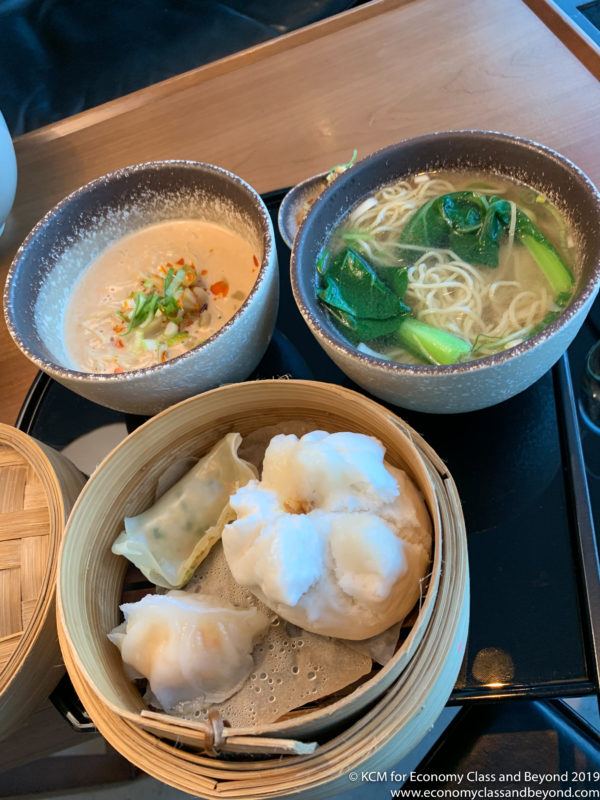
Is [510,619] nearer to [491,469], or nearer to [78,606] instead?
[491,469]

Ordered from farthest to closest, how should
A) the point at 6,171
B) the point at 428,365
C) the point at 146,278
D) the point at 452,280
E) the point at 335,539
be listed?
1. the point at 6,171
2. the point at 146,278
3. the point at 452,280
4. the point at 428,365
5. the point at 335,539

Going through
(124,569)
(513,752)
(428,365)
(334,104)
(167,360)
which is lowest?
(513,752)

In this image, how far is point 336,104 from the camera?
1712 mm

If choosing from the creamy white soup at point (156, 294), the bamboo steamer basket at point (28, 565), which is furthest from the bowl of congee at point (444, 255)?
the bamboo steamer basket at point (28, 565)

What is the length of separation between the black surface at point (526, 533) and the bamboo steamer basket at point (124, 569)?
0.39 feet

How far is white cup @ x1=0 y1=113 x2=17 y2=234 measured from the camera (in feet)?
4.98

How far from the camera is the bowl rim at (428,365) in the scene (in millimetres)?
808

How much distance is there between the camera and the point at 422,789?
3.64 feet

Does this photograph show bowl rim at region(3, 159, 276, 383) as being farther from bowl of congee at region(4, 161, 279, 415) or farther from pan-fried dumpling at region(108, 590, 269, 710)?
pan-fried dumpling at region(108, 590, 269, 710)

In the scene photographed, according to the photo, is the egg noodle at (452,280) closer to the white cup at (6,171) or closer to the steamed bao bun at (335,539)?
the steamed bao bun at (335,539)

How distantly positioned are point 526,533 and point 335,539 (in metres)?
0.35

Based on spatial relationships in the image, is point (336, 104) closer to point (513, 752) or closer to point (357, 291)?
point (357, 291)

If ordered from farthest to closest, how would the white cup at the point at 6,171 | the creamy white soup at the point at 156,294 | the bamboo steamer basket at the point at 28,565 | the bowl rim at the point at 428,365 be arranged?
1. the white cup at the point at 6,171
2. the creamy white soup at the point at 156,294
3. the bamboo steamer basket at the point at 28,565
4. the bowl rim at the point at 428,365

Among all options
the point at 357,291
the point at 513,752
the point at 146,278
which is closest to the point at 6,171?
the point at 146,278
